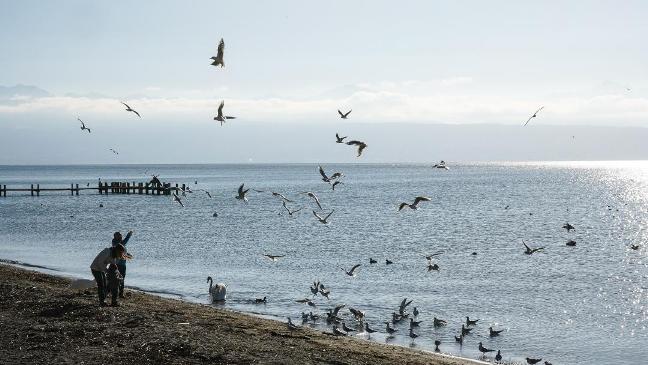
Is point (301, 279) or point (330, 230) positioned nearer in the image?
point (301, 279)

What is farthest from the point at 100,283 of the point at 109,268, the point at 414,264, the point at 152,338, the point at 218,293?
the point at 414,264

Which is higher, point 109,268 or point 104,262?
point 104,262

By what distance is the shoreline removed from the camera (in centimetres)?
1599

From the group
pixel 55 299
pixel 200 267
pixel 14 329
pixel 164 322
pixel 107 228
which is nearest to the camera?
pixel 14 329

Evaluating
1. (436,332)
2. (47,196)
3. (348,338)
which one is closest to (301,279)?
(436,332)

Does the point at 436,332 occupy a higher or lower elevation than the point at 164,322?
lower

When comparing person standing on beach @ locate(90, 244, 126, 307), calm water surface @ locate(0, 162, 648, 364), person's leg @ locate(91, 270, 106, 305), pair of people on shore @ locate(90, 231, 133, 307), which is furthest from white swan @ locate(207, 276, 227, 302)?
person standing on beach @ locate(90, 244, 126, 307)

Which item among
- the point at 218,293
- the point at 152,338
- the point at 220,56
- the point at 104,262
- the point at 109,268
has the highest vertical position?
the point at 220,56

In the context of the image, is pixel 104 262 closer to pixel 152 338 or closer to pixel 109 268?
pixel 109 268

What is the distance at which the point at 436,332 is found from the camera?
26344mm

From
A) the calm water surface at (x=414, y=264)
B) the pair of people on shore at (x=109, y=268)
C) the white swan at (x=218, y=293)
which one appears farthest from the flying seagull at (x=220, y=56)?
the white swan at (x=218, y=293)

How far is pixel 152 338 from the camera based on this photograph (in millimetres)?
17328

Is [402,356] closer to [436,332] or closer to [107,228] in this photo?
[436,332]

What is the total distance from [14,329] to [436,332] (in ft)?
45.2
